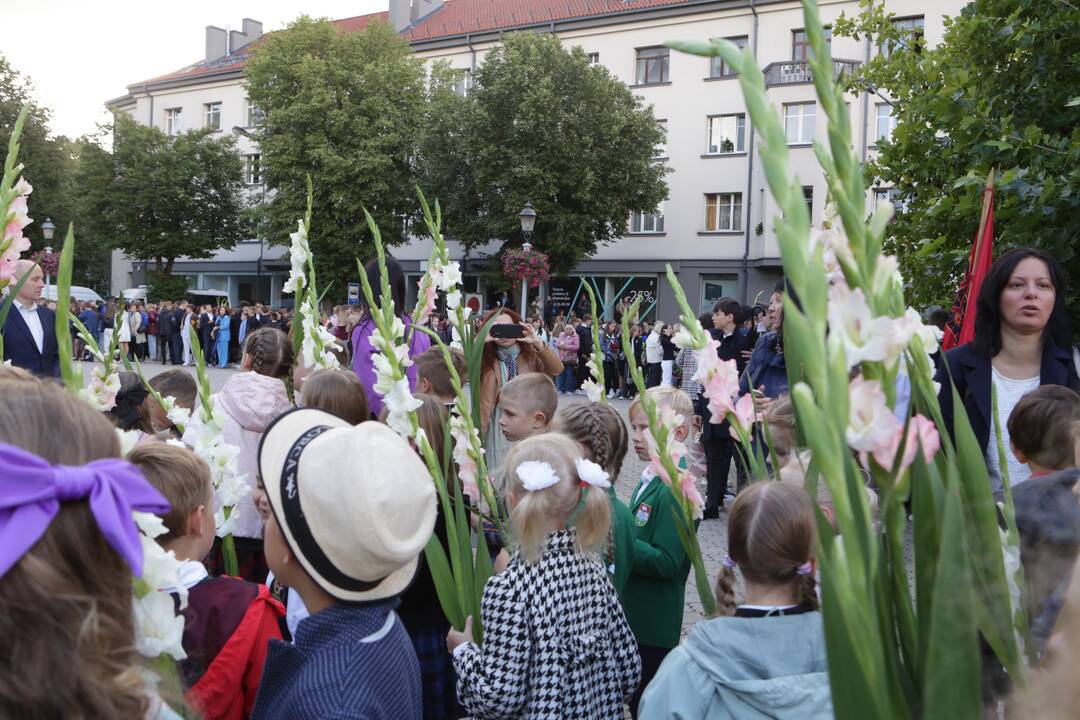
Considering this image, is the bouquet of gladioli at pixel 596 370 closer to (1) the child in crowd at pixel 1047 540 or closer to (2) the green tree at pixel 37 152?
(1) the child in crowd at pixel 1047 540

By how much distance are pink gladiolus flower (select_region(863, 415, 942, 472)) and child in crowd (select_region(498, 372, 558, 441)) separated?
300cm

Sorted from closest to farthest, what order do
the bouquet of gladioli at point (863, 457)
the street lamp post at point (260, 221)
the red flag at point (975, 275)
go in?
1. the bouquet of gladioli at point (863, 457)
2. the red flag at point (975, 275)
3. the street lamp post at point (260, 221)

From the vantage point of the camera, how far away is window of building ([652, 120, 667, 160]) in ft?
97.0

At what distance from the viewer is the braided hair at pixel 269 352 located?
4.16 metres

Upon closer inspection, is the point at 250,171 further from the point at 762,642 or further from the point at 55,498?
the point at 55,498

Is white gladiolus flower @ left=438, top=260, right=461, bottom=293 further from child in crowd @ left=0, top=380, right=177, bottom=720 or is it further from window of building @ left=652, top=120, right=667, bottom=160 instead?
window of building @ left=652, top=120, right=667, bottom=160

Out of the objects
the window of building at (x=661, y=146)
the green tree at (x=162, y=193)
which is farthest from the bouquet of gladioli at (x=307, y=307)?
the green tree at (x=162, y=193)

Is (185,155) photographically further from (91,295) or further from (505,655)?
(505,655)

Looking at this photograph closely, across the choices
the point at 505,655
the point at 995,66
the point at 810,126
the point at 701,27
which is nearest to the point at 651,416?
the point at 505,655

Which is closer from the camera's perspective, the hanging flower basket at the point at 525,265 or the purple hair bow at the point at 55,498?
the purple hair bow at the point at 55,498

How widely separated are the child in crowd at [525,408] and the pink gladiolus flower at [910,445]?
3.00 meters

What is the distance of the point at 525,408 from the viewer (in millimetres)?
3738

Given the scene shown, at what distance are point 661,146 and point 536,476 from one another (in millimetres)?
31057

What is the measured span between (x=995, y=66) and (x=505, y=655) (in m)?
4.05
